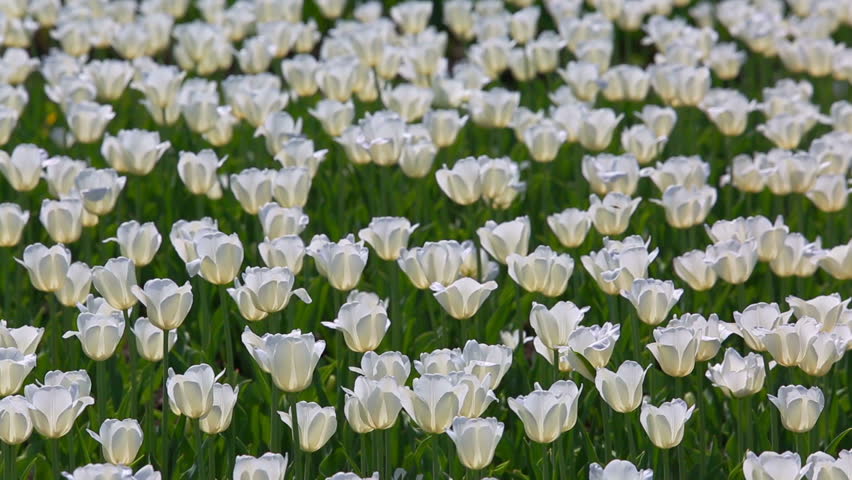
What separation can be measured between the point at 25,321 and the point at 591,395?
1593mm

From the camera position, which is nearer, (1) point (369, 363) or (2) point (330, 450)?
(1) point (369, 363)

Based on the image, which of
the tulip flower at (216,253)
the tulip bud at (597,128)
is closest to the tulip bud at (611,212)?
the tulip bud at (597,128)

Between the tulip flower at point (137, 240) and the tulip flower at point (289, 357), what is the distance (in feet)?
2.46

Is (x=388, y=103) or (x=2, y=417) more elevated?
(x=2, y=417)

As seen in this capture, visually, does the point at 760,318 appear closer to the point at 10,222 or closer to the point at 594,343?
the point at 594,343

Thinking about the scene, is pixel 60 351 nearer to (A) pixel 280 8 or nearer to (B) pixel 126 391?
(B) pixel 126 391

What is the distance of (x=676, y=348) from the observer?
2.61 meters

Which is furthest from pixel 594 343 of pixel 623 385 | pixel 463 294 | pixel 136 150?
pixel 136 150

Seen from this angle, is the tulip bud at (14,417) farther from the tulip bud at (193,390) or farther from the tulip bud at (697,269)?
the tulip bud at (697,269)

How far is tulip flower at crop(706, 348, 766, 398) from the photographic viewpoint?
2.60 meters

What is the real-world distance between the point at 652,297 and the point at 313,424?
82 centimetres

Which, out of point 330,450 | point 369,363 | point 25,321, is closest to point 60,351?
point 25,321

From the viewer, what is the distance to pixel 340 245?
2.94 metres

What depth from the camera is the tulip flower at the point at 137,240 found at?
3.14 metres
